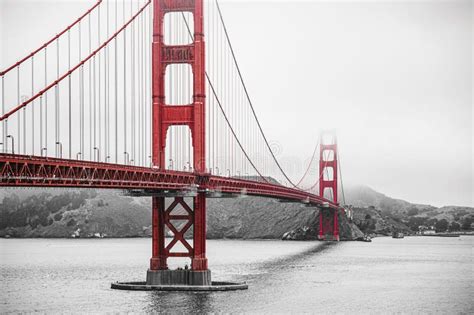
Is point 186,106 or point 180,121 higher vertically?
point 186,106

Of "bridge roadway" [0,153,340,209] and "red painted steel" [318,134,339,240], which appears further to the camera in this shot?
"red painted steel" [318,134,339,240]

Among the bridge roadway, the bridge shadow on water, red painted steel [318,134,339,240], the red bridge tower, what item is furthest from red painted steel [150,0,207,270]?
red painted steel [318,134,339,240]

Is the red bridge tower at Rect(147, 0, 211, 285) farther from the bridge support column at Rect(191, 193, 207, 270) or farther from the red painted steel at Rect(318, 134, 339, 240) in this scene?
the red painted steel at Rect(318, 134, 339, 240)

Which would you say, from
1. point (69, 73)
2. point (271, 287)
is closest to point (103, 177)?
point (69, 73)

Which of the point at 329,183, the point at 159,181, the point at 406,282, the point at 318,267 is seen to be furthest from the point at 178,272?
the point at 329,183

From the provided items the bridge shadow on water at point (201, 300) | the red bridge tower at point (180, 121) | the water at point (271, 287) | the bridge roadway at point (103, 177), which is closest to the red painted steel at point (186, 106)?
the red bridge tower at point (180, 121)

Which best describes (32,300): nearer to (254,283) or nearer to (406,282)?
(254,283)

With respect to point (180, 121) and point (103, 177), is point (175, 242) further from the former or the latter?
point (103, 177)

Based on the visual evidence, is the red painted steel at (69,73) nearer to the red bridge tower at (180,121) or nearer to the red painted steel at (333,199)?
the red bridge tower at (180,121)

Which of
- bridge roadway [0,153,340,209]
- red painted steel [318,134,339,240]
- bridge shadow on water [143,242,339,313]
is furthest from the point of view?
red painted steel [318,134,339,240]
